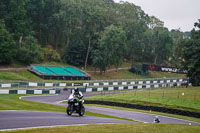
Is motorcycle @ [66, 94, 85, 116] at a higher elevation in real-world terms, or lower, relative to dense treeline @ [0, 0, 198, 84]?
lower

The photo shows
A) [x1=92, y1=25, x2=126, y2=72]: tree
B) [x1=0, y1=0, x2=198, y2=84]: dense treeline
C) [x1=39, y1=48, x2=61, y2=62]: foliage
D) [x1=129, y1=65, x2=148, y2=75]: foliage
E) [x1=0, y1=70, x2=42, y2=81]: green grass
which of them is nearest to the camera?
[x1=0, y1=70, x2=42, y2=81]: green grass

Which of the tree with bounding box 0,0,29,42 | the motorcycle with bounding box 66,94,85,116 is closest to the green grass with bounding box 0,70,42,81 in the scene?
the tree with bounding box 0,0,29,42

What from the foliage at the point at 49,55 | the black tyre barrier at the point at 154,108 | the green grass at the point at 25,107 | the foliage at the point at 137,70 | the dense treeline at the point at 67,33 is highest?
the dense treeline at the point at 67,33

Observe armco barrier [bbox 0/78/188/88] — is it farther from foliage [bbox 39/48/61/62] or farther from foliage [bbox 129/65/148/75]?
foliage [bbox 39/48/61/62]

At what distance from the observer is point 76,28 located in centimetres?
8762

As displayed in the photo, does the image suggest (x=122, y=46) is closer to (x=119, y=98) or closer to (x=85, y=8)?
(x=85, y=8)

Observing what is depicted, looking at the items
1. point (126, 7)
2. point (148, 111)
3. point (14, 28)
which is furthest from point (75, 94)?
point (126, 7)

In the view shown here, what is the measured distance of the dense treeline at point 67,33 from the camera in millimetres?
Result: 71950

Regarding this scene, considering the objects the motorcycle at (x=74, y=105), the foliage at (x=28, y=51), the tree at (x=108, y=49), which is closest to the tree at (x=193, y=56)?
the tree at (x=108, y=49)

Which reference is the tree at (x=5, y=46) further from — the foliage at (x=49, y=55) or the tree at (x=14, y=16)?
the foliage at (x=49, y=55)

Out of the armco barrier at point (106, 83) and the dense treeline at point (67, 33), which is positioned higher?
the dense treeline at point (67, 33)

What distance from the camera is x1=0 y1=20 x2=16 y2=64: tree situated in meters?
64.9

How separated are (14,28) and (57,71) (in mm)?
15770

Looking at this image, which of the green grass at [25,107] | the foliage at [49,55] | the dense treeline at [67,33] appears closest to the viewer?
the green grass at [25,107]
